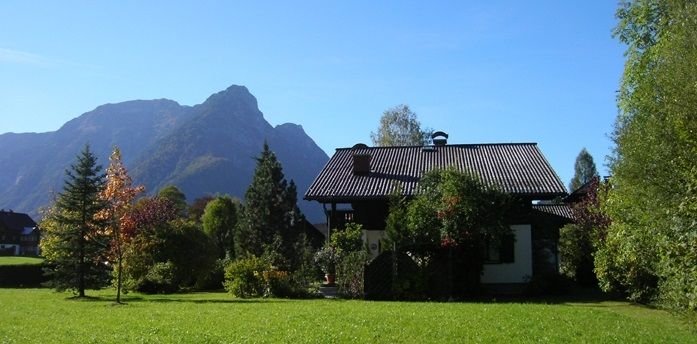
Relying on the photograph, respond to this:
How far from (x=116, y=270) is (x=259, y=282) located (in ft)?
19.0

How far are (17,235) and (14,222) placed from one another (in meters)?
2.47

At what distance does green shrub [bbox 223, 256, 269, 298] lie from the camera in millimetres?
24016

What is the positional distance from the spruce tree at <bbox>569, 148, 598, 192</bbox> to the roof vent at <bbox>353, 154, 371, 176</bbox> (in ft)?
171

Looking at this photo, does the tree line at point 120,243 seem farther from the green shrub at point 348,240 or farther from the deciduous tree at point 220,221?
the deciduous tree at point 220,221

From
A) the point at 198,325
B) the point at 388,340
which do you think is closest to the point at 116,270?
the point at 198,325

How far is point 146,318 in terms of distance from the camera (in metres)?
14.9

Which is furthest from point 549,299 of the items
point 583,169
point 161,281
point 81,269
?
point 583,169

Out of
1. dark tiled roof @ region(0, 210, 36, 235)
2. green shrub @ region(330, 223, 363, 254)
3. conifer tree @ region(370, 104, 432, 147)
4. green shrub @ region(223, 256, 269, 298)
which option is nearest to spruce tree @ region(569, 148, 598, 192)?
conifer tree @ region(370, 104, 432, 147)

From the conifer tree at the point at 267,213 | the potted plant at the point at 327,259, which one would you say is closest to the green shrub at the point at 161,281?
the potted plant at the point at 327,259

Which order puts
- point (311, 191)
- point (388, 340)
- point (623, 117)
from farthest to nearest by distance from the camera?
point (311, 191) < point (623, 117) < point (388, 340)

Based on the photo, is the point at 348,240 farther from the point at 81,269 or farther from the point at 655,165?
the point at 655,165

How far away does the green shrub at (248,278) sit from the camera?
78.8ft

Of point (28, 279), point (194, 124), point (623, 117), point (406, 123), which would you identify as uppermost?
point (194, 124)

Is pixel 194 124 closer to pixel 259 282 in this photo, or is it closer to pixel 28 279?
pixel 28 279
